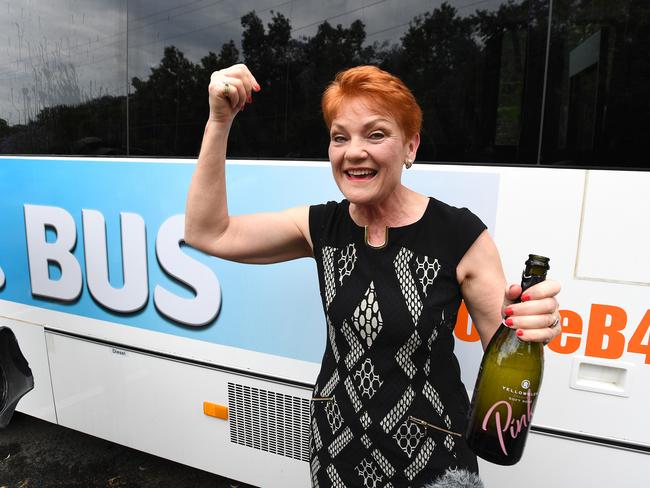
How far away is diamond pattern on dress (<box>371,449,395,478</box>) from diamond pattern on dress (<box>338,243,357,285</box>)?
0.44 meters

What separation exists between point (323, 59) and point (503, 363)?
1.44 metres

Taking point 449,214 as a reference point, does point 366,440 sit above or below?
below

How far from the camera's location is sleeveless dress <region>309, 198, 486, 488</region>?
1.15 metres

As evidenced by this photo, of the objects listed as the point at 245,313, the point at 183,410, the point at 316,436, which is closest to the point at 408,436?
the point at 316,436

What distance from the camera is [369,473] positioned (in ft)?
4.05

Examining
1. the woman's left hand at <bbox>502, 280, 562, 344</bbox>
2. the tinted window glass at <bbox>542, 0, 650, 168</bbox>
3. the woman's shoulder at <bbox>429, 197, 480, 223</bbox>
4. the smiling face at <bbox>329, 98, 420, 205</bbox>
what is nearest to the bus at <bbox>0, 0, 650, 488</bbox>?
the tinted window glass at <bbox>542, 0, 650, 168</bbox>

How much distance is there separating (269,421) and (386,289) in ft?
4.91

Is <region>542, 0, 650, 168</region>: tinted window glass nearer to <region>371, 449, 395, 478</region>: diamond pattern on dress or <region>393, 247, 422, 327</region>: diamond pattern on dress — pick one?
<region>393, 247, 422, 327</region>: diamond pattern on dress

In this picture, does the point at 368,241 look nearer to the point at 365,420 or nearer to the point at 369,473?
the point at 365,420

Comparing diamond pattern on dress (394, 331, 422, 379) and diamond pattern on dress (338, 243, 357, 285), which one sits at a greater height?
diamond pattern on dress (338, 243, 357, 285)

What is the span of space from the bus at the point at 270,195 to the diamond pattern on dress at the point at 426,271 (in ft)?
2.63

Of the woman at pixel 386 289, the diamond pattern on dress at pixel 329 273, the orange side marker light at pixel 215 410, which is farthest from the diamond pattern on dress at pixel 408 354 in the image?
the orange side marker light at pixel 215 410

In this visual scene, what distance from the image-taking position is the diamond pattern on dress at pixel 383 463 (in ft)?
3.97

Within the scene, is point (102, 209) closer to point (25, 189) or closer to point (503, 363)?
point (25, 189)
